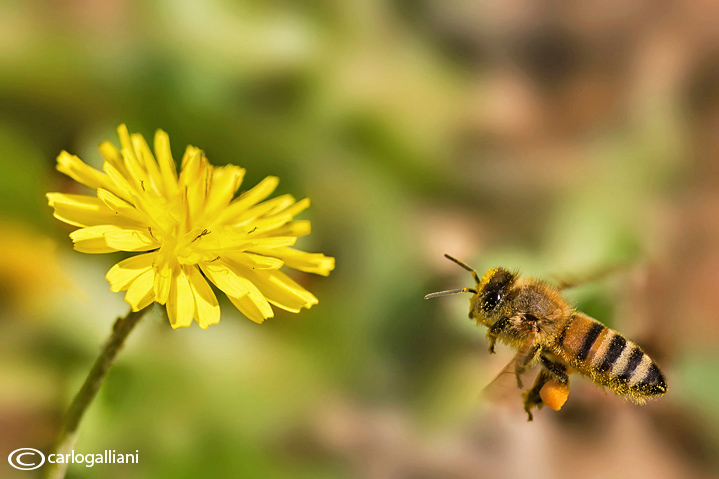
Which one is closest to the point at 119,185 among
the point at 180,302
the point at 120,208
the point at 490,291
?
the point at 120,208

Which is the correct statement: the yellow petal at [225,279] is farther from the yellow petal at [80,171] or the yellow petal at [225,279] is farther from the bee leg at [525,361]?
the bee leg at [525,361]

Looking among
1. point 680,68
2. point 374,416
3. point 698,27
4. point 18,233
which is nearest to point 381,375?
point 374,416

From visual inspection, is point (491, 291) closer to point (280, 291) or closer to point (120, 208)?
point (280, 291)

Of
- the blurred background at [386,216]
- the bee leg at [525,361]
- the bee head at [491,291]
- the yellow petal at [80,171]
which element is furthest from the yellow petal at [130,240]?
the bee leg at [525,361]

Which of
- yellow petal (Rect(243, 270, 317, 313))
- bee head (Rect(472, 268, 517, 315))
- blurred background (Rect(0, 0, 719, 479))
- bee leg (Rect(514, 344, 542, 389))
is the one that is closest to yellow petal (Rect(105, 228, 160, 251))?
yellow petal (Rect(243, 270, 317, 313))

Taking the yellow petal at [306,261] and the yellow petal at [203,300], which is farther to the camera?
the yellow petal at [306,261]

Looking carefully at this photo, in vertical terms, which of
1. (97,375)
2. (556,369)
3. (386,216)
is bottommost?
(97,375)

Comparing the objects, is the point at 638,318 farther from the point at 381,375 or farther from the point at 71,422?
the point at 71,422
